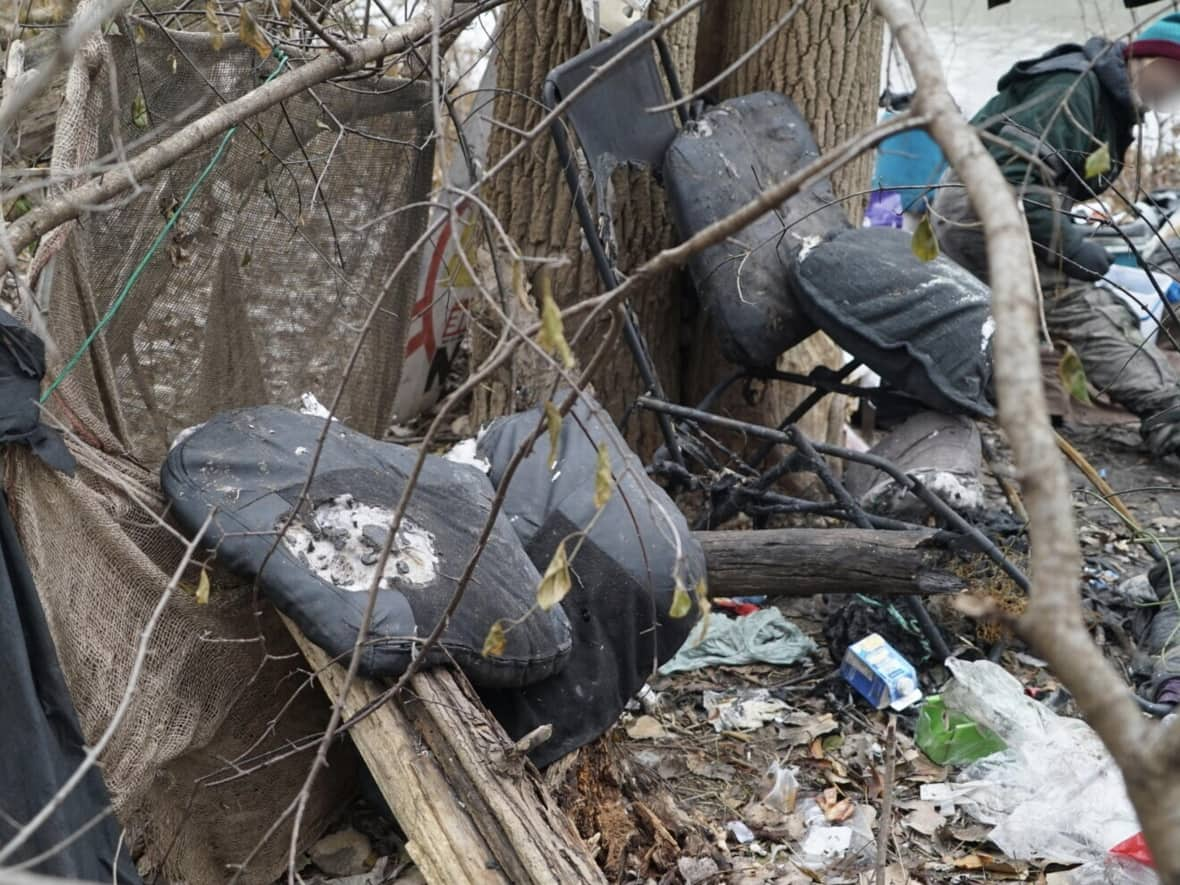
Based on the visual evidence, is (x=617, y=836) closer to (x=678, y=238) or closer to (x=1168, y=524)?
(x=678, y=238)

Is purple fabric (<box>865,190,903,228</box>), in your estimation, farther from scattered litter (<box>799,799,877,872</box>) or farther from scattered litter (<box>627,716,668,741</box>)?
scattered litter (<box>799,799,877,872</box>)

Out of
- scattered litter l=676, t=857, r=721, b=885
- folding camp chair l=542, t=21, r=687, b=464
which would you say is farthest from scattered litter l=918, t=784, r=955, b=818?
folding camp chair l=542, t=21, r=687, b=464

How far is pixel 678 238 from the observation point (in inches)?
162

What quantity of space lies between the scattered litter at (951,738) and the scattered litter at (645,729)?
73 cm

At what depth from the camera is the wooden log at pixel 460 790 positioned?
2.14 metres

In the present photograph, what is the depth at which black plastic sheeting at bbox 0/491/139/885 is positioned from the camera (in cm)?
214

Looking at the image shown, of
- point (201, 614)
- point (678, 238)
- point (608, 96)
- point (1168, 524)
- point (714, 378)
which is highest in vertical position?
point (608, 96)

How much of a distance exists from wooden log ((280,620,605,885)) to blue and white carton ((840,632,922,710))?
4.57 feet

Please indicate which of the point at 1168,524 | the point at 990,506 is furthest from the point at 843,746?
the point at 1168,524

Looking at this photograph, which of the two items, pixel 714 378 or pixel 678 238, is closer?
pixel 678 238

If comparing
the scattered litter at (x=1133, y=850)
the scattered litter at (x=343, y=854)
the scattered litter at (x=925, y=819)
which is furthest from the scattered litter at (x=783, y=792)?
the scattered litter at (x=343, y=854)

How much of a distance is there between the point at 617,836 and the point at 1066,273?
3379mm

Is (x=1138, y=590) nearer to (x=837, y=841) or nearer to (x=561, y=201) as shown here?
(x=837, y=841)

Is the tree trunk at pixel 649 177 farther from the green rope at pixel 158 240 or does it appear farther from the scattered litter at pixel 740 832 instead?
the scattered litter at pixel 740 832
